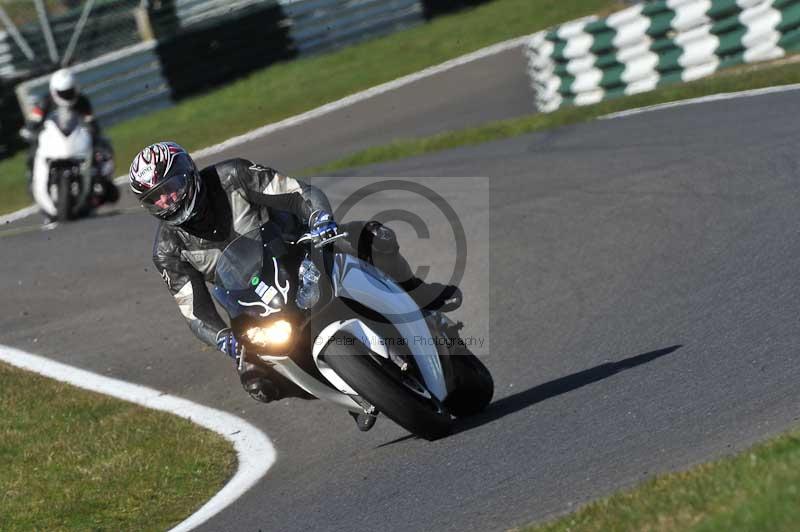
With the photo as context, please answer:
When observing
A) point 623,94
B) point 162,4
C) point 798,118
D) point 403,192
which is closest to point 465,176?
point 403,192

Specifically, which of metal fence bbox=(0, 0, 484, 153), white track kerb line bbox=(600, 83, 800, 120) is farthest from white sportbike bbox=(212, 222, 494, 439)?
metal fence bbox=(0, 0, 484, 153)

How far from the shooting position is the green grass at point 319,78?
21.8 m

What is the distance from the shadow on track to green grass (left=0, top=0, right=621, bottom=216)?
46.8 feet

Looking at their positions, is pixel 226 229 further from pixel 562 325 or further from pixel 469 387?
pixel 562 325

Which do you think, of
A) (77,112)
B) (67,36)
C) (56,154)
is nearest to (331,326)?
(56,154)

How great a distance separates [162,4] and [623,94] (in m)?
11.3

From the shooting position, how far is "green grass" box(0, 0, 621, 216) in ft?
71.6

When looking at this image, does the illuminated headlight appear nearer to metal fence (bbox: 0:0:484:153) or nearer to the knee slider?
the knee slider

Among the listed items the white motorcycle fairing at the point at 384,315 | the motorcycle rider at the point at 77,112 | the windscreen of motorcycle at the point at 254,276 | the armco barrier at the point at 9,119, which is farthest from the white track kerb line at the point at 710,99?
the armco barrier at the point at 9,119

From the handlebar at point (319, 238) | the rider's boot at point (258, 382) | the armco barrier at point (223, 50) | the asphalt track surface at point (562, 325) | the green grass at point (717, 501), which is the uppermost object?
the handlebar at point (319, 238)

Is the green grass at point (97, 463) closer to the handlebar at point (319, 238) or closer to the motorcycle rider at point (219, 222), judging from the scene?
the motorcycle rider at point (219, 222)

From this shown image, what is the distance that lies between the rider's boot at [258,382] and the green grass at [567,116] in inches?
349

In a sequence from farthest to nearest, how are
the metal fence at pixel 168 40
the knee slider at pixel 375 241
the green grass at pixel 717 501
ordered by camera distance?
1. the metal fence at pixel 168 40
2. the knee slider at pixel 375 241
3. the green grass at pixel 717 501

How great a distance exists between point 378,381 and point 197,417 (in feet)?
8.19
